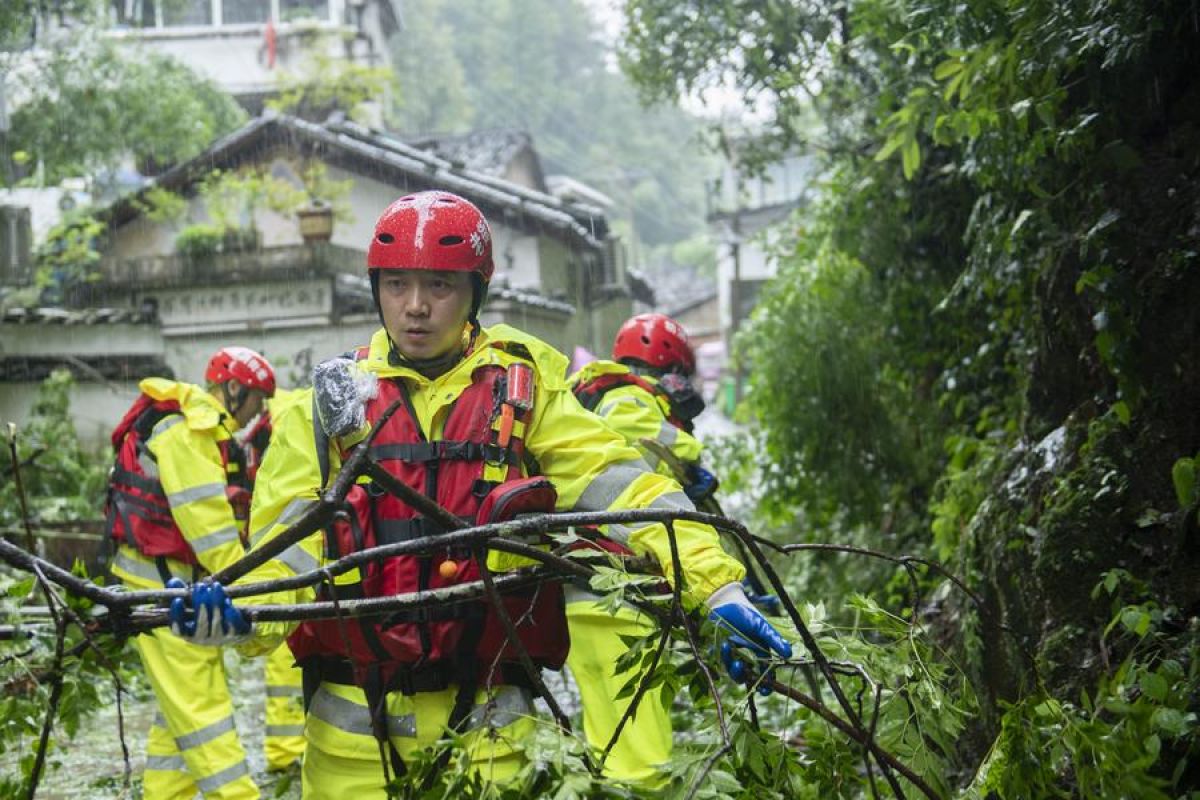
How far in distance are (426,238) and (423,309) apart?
0.66ft

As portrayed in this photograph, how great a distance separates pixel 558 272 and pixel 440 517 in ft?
69.9

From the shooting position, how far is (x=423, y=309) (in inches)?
145

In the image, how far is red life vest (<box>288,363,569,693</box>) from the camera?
11.1 ft

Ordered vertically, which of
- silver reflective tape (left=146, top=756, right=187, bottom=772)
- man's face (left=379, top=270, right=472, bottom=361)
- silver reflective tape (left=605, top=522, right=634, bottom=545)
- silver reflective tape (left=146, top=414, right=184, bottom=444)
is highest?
man's face (left=379, top=270, right=472, bottom=361)

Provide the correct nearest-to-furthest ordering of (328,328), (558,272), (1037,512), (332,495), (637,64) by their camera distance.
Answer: (332,495) → (1037,512) → (637,64) → (328,328) → (558,272)

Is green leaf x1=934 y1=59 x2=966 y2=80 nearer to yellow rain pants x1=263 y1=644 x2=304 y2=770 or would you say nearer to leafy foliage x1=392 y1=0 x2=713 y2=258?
yellow rain pants x1=263 y1=644 x2=304 y2=770

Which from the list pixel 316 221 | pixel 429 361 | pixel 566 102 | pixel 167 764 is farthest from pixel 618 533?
pixel 566 102

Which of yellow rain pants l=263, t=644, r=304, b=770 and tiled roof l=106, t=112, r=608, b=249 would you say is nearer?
yellow rain pants l=263, t=644, r=304, b=770

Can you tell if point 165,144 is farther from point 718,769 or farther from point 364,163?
point 718,769

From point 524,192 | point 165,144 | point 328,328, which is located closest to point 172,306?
point 328,328

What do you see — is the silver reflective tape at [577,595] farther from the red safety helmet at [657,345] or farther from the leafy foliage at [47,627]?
the red safety helmet at [657,345]

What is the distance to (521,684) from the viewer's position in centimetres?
358

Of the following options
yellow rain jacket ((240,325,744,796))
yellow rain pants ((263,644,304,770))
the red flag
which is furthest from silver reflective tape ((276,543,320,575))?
the red flag

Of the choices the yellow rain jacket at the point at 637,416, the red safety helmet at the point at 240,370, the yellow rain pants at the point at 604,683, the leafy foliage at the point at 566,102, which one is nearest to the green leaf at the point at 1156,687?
the yellow rain pants at the point at 604,683
